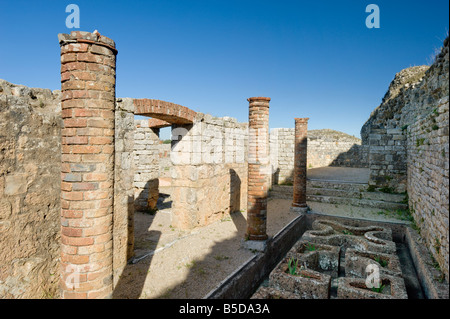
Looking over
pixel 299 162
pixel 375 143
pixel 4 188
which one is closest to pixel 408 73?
pixel 375 143

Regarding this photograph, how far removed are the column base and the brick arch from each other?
331cm

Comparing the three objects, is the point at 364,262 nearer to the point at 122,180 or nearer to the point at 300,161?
the point at 300,161

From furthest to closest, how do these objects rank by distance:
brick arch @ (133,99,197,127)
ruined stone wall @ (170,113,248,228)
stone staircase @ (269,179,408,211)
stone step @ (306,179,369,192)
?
stone step @ (306,179,369,192) < stone staircase @ (269,179,408,211) < ruined stone wall @ (170,113,248,228) < brick arch @ (133,99,197,127)

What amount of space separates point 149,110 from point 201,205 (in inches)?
128

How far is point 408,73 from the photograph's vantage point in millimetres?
17062

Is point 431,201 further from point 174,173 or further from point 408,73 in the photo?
point 408,73

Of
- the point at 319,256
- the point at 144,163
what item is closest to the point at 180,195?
the point at 144,163

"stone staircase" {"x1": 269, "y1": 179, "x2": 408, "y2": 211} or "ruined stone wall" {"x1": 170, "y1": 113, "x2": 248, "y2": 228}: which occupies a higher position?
"ruined stone wall" {"x1": 170, "y1": 113, "x2": 248, "y2": 228}

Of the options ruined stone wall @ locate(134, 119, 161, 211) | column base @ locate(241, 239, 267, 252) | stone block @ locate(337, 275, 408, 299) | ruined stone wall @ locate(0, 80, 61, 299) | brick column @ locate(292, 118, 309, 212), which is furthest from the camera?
brick column @ locate(292, 118, 309, 212)

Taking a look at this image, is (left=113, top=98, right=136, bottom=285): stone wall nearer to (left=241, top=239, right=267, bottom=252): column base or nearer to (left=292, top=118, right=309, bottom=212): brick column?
(left=241, top=239, right=267, bottom=252): column base

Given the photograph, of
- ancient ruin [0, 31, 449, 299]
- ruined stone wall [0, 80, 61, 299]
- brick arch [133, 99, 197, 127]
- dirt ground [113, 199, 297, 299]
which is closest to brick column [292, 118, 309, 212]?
ancient ruin [0, 31, 449, 299]

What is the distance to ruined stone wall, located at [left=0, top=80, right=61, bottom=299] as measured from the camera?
3.35 m
